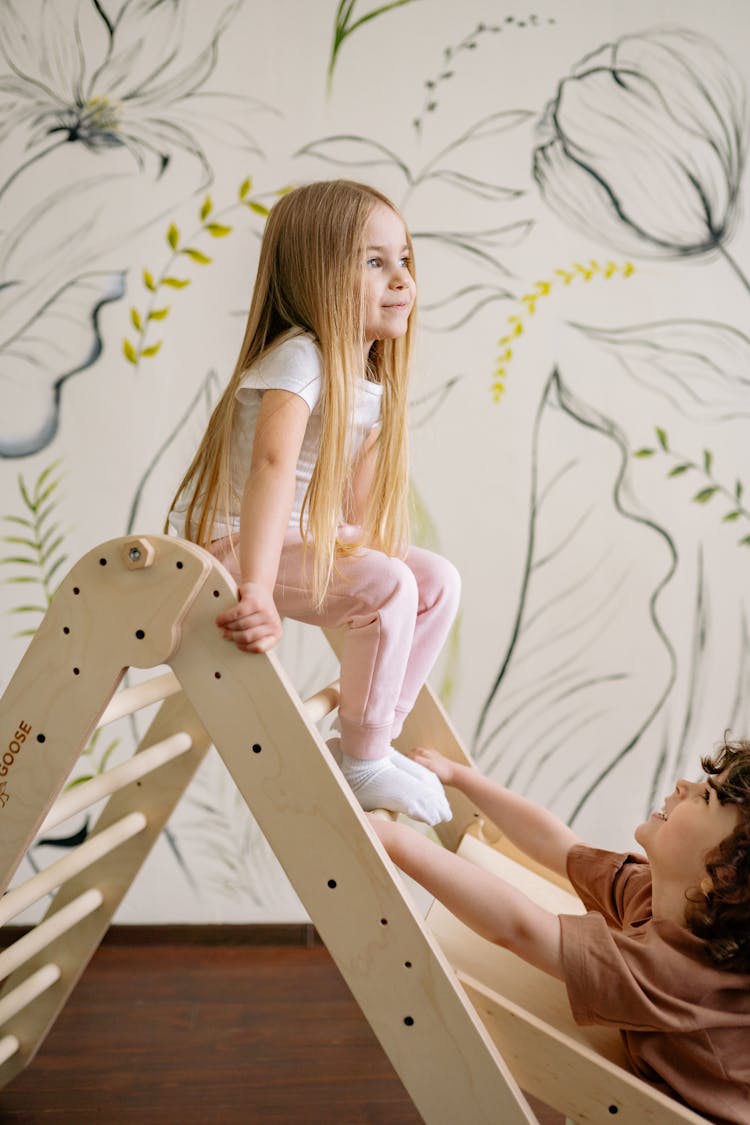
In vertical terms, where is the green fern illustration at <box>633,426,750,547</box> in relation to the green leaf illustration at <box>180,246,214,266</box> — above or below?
below

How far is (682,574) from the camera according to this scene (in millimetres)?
2006

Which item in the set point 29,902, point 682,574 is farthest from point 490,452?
point 29,902

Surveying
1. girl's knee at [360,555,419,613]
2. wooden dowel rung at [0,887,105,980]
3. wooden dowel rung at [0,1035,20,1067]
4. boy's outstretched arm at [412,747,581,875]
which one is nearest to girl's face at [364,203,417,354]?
girl's knee at [360,555,419,613]

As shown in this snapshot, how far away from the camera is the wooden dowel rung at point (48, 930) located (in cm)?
120

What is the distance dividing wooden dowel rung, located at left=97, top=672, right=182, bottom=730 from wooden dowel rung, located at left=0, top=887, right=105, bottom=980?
28 centimetres

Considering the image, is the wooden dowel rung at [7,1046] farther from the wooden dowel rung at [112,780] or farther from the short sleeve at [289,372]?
the short sleeve at [289,372]

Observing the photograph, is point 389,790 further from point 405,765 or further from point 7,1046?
point 7,1046

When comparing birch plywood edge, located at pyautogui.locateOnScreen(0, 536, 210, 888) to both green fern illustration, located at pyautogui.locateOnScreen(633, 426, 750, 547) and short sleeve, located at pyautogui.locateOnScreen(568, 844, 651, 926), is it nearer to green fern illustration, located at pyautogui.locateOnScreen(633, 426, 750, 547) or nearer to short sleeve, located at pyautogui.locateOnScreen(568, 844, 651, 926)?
short sleeve, located at pyautogui.locateOnScreen(568, 844, 651, 926)

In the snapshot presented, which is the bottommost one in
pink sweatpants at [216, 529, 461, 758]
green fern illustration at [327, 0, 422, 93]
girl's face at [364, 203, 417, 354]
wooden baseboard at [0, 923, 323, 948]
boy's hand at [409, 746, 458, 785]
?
wooden baseboard at [0, 923, 323, 948]

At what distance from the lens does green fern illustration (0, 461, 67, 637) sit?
1.91m

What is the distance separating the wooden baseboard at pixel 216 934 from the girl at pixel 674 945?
3.43 feet

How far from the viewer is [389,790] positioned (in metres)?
1.10

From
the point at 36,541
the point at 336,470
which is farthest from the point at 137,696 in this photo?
the point at 36,541

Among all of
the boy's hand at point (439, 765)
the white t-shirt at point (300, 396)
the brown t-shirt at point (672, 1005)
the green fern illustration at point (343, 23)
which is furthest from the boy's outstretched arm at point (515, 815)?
the green fern illustration at point (343, 23)
